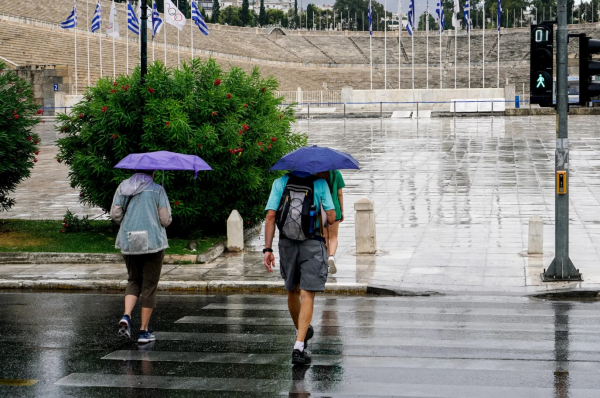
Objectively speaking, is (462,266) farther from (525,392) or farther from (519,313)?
(525,392)

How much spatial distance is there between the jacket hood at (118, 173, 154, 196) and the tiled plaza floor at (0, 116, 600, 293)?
3.94 meters

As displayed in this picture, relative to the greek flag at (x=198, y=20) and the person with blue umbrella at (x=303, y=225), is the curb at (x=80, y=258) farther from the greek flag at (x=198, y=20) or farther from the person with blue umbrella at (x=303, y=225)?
the greek flag at (x=198, y=20)

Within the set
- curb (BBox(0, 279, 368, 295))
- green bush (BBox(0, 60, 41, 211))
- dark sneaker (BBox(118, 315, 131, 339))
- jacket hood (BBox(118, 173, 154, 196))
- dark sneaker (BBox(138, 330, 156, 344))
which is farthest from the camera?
green bush (BBox(0, 60, 41, 211))

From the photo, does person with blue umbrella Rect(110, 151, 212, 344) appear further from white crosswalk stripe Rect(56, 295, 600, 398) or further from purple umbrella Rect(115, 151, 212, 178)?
white crosswalk stripe Rect(56, 295, 600, 398)

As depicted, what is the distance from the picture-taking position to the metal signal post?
12141mm

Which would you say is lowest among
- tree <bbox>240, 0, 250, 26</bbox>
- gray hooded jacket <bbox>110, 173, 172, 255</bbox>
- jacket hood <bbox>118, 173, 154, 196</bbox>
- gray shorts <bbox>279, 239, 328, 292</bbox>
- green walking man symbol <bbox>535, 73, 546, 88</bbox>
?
gray shorts <bbox>279, 239, 328, 292</bbox>

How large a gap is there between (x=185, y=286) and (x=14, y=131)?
538 centimetres

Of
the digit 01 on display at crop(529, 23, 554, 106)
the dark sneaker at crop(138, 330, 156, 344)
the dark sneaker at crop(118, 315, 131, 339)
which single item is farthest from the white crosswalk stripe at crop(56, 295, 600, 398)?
the digit 01 on display at crop(529, 23, 554, 106)

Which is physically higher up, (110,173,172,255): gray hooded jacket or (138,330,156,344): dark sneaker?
(110,173,172,255): gray hooded jacket

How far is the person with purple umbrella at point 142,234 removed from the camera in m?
8.95

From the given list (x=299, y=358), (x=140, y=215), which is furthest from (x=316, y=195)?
(x=140, y=215)

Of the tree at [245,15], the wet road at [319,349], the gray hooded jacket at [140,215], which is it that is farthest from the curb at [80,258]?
the tree at [245,15]

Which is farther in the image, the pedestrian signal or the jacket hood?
the pedestrian signal

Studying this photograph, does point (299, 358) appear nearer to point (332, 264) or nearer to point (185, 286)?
point (332, 264)
